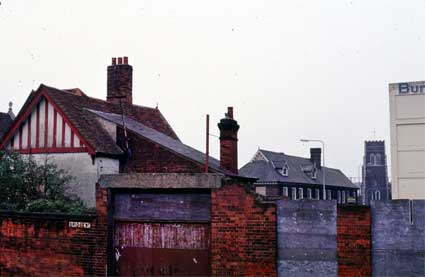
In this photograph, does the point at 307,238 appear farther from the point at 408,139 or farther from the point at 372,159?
the point at 372,159

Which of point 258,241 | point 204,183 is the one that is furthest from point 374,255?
point 204,183

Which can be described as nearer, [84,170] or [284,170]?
[84,170]

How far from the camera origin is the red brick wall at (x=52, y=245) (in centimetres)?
1292

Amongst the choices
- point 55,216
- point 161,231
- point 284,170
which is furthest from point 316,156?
point 55,216

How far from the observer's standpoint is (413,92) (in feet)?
107

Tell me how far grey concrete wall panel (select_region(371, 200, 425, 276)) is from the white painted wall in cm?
2238

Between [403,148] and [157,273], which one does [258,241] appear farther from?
[403,148]

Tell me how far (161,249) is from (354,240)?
4.53 meters

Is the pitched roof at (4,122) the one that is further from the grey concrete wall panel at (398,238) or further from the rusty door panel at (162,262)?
the grey concrete wall panel at (398,238)

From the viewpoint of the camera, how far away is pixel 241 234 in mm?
11836

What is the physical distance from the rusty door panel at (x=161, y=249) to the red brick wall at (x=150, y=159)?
21.3ft

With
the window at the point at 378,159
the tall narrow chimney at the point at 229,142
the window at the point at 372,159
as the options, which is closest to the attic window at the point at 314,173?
the window at the point at 378,159

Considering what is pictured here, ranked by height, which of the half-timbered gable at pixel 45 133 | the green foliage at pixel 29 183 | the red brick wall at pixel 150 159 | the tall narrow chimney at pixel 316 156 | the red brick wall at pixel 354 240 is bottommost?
the red brick wall at pixel 354 240

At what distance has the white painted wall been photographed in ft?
105
